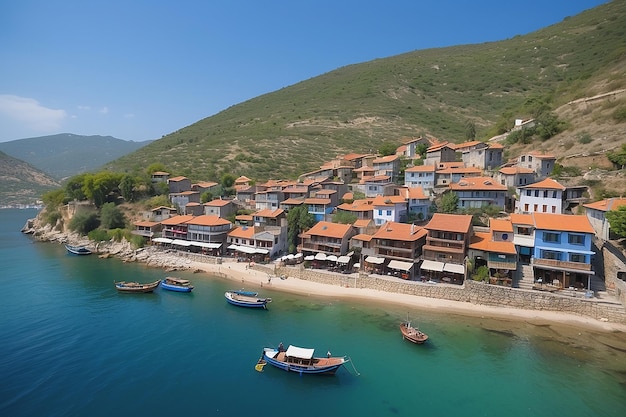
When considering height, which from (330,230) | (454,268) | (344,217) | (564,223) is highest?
Result: (564,223)

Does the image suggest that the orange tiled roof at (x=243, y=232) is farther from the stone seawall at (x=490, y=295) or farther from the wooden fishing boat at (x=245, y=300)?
the wooden fishing boat at (x=245, y=300)

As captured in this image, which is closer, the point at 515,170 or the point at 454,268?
the point at 454,268

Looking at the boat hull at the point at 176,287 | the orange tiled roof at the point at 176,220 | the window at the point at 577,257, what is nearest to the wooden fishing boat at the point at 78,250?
the orange tiled roof at the point at 176,220

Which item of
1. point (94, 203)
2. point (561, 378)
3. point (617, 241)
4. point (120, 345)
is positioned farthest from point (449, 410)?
point (94, 203)

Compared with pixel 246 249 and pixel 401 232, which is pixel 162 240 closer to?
pixel 246 249

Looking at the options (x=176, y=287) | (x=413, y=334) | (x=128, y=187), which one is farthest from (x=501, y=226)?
(x=128, y=187)

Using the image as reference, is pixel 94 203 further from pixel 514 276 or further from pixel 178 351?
pixel 514 276

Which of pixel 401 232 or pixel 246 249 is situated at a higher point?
pixel 401 232
